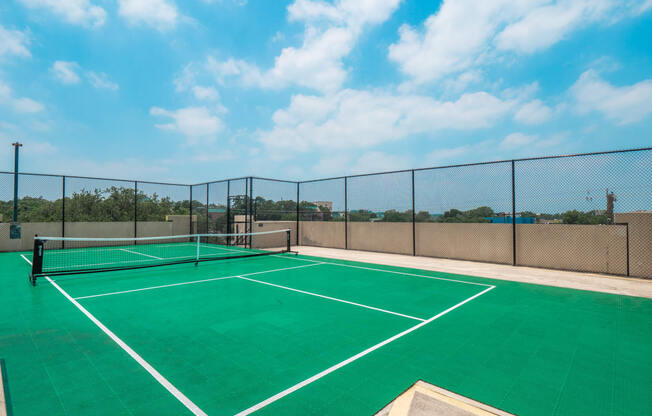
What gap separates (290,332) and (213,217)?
15424mm

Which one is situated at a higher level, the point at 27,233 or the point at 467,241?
the point at 27,233

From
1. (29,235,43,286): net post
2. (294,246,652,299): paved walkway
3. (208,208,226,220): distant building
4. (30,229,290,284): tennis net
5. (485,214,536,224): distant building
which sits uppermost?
(208,208,226,220): distant building

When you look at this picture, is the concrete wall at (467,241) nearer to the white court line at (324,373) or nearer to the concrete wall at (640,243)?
the concrete wall at (640,243)

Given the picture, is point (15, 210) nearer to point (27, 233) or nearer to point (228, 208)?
point (27, 233)

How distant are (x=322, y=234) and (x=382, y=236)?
377 cm

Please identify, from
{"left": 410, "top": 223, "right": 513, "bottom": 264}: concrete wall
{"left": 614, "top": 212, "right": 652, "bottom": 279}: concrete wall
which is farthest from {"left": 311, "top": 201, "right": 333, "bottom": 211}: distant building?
{"left": 614, "top": 212, "right": 652, "bottom": 279}: concrete wall

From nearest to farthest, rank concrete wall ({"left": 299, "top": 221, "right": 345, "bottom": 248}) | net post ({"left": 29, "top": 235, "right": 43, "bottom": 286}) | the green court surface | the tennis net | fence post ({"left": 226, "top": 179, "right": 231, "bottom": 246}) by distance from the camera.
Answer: the green court surface < net post ({"left": 29, "top": 235, "right": 43, "bottom": 286}) < the tennis net < concrete wall ({"left": 299, "top": 221, "right": 345, "bottom": 248}) < fence post ({"left": 226, "top": 179, "right": 231, "bottom": 246})

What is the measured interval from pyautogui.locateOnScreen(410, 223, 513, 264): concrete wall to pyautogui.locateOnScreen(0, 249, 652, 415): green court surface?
12.9 ft

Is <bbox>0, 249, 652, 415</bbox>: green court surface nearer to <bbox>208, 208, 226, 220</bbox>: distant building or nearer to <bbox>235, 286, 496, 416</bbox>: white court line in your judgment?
<bbox>235, 286, 496, 416</bbox>: white court line

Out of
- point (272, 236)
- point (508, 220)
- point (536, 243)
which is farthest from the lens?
point (272, 236)

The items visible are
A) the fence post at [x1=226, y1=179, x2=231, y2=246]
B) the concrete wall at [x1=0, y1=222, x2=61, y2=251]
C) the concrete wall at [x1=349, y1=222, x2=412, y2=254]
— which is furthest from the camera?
the fence post at [x1=226, y1=179, x2=231, y2=246]

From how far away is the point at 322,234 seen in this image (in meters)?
16.9

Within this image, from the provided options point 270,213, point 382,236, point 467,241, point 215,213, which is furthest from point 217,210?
point 467,241

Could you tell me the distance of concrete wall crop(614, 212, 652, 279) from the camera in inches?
331
